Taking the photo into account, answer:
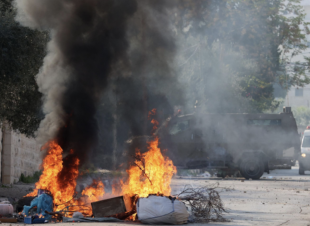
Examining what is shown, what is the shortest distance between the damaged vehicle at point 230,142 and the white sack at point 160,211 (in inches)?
435

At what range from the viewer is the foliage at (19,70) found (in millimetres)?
10773

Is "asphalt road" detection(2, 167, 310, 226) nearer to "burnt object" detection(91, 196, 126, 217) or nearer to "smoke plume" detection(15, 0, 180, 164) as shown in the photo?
"burnt object" detection(91, 196, 126, 217)

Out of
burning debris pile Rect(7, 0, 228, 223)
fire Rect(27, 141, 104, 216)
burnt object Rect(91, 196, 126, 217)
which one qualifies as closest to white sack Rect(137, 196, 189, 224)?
burning debris pile Rect(7, 0, 228, 223)

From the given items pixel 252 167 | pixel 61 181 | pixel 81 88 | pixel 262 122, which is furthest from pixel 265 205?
pixel 262 122

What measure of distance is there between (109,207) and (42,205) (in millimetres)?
1209

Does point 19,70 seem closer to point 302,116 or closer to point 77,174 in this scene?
point 77,174

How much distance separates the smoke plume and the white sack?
2.12 m

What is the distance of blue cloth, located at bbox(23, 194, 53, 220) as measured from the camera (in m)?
8.94

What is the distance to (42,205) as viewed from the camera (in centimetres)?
896

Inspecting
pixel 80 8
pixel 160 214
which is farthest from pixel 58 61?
pixel 160 214

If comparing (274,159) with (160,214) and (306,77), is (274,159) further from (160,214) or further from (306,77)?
(306,77)

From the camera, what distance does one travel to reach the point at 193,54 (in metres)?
27.4

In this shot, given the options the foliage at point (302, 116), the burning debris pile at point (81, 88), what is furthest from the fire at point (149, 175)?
the foliage at point (302, 116)

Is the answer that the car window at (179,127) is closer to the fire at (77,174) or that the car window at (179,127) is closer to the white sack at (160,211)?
the fire at (77,174)
